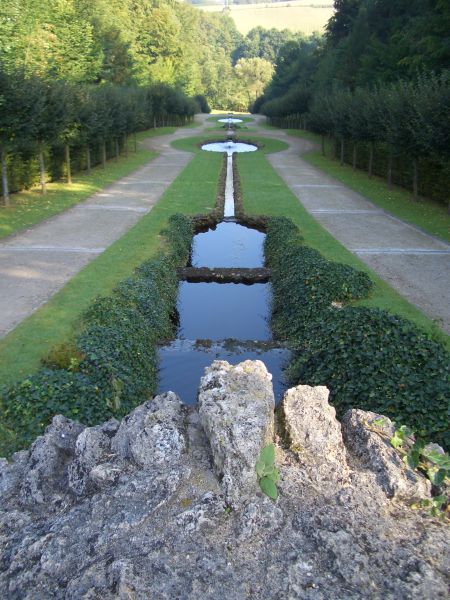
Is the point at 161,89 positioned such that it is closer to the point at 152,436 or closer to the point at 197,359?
the point at 197,359

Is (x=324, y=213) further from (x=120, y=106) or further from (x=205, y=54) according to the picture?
(x=205, y=54)

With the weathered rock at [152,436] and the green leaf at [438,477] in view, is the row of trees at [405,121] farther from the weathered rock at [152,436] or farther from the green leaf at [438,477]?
the weathered rock at [152,436]

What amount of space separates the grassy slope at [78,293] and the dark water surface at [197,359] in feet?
6.69

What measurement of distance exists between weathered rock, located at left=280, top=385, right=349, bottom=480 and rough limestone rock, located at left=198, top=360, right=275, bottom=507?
1.00 feet

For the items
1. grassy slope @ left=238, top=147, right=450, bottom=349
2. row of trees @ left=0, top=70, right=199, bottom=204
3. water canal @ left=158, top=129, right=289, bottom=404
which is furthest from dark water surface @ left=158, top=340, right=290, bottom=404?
row of trees @ left=0, top=70, right=199, bottom=204

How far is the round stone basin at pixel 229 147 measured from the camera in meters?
55.1

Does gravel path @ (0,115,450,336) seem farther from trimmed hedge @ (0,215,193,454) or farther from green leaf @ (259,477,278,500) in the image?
green leaf @ (259,477,278,500)

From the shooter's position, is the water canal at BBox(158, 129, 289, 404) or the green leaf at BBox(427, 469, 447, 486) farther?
the water canal at BBox(158, 129, 289, 404)

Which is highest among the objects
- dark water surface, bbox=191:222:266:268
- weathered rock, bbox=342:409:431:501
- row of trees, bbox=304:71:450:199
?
row of trees, bbox=304:71:450:199

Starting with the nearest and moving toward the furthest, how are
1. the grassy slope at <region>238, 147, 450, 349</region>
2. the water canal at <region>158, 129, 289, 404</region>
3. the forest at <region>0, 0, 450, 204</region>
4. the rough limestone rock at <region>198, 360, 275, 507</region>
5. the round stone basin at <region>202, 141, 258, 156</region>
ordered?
the rough limestone rock at <region>198, 360, 275, 507</region> < the water canal at <region>158, 129, 289, 404</region> < the grassy slope at <region>238, 147, 450, 349</region> < the forest at <region>0, 0, 450, 204</region> < the round stone basin at <region>202, 141, 258, 156</region>

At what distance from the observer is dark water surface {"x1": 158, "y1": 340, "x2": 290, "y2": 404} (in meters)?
10.5

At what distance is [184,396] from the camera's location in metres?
10.0

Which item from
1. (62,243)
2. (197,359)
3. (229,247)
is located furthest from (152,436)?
(229,247)

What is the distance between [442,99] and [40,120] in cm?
1754
